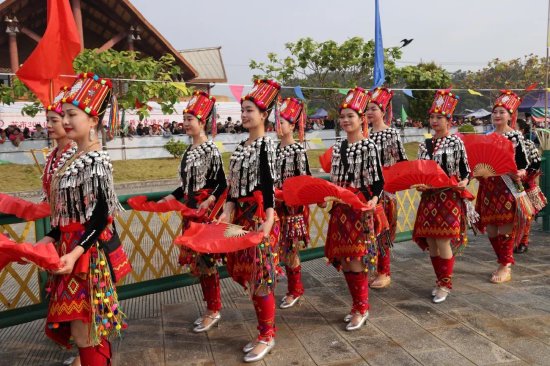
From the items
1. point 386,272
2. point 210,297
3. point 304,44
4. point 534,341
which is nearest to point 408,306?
point 386,272

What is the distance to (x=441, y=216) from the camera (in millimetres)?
4199

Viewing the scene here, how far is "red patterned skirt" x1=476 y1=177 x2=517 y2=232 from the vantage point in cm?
486

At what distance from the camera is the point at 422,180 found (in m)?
3.86

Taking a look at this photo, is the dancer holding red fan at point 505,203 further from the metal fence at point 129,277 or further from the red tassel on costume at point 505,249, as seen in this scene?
the metal fence at point 129,277

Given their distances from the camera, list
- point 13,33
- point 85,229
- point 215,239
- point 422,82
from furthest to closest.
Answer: point 422,82, point 13,33, point 215,239, point 85,229

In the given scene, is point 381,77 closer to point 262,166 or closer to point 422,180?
point 422,180

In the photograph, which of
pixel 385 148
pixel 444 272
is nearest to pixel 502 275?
pixel 444 272

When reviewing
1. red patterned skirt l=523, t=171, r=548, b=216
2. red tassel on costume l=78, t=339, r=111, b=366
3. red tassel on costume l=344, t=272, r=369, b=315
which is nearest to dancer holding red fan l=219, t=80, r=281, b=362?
red tassel on costume l=344, t=272, r=369, b=315

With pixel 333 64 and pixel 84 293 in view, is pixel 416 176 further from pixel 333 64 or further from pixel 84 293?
pixel 333 64

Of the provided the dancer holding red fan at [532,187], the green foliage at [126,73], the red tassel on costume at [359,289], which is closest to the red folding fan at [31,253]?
the red tassel on costume at [359,289]

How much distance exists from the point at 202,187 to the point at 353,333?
1573mm

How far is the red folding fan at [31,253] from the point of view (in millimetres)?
2199

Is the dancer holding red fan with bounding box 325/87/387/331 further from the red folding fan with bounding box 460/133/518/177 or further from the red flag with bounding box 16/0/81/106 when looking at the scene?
the red flag with bounding box 16/0/81/106

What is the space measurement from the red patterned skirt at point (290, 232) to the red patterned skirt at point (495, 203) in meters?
2.02
